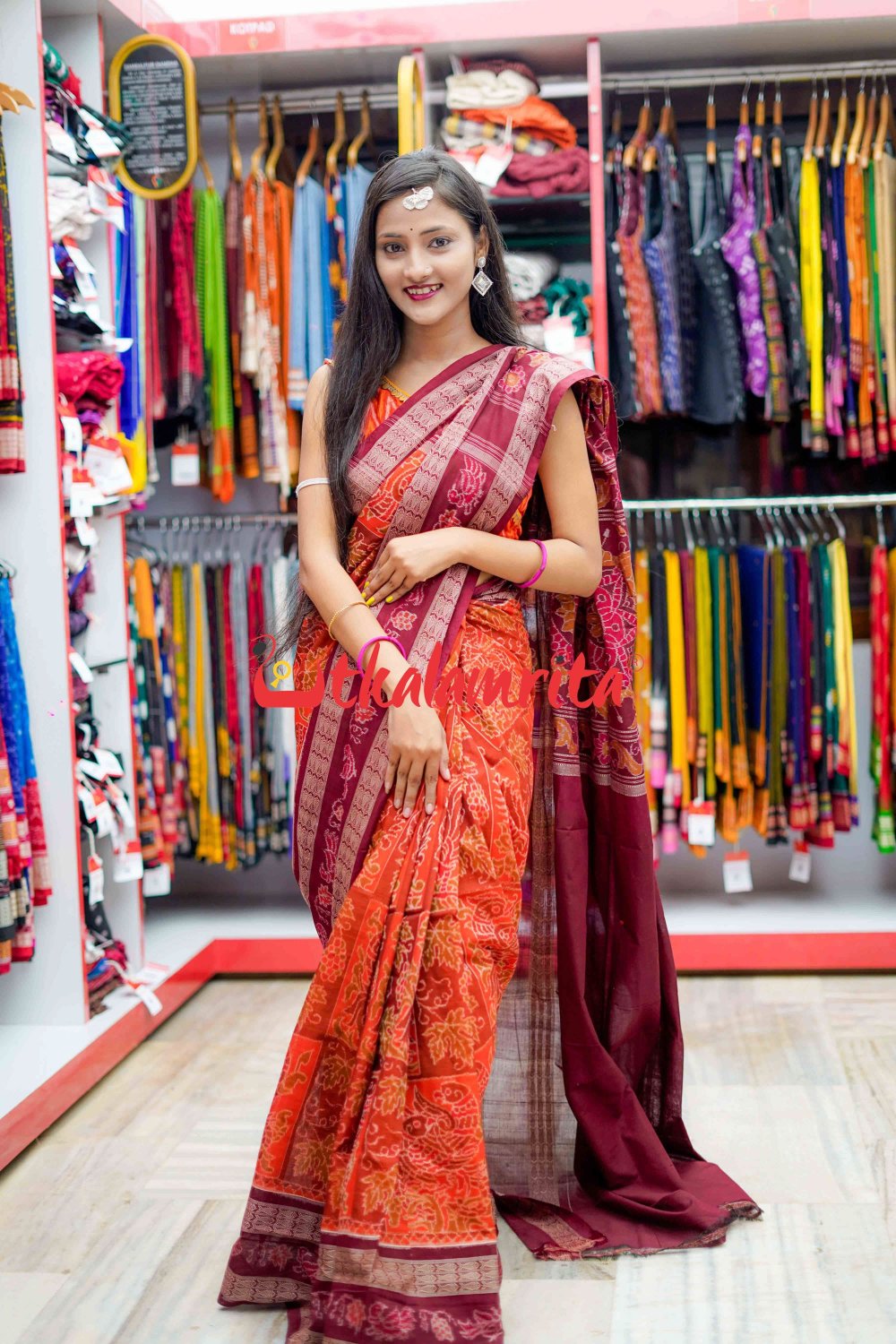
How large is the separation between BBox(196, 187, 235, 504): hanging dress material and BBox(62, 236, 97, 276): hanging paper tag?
0.61 m

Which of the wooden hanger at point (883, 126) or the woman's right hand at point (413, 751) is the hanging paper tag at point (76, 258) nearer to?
the woman's right hand at point (413, 751)

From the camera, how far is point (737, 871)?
378cm

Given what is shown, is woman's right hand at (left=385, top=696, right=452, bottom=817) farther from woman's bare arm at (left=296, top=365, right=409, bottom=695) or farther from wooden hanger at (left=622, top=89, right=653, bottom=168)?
wooden hanger at (left=622, top=89, right=653, bottom=168)

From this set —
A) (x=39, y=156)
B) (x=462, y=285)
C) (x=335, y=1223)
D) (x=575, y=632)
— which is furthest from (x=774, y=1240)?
(x=39, y=156)

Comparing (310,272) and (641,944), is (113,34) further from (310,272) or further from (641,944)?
(641,944)

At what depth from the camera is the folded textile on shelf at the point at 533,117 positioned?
11.7 feet

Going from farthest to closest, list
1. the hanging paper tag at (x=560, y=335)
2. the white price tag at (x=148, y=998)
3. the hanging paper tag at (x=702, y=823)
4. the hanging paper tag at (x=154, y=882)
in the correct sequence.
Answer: the hanging paper tag at (x=702, y=823) < the hanging paper tag at (x=560, y=335) < the hanging paper tag at (x=154, y=882) < the white price tag at (x=148, y=998)

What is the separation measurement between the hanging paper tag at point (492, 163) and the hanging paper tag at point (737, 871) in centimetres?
192

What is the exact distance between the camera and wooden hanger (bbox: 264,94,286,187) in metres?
3.76

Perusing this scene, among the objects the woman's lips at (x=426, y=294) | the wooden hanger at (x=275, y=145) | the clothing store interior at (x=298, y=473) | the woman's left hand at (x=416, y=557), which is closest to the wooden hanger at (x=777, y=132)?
the clothing store interior at (x=298, y=473)

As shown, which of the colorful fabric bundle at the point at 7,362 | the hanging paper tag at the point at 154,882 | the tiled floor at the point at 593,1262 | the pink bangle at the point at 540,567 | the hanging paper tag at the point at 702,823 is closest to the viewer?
the tiled floor at the point at 593,1262

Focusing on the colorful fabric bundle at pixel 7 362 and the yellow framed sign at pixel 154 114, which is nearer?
the colorful fabric bundle at pixel 7 362

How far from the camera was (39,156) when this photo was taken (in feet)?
9.25

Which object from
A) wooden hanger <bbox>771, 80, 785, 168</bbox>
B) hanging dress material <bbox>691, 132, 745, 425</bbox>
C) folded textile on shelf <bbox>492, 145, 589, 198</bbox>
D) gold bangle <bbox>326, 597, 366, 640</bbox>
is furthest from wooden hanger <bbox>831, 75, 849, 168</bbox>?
gold bangle <bbox>326, 597, 366, 640</bbox>
